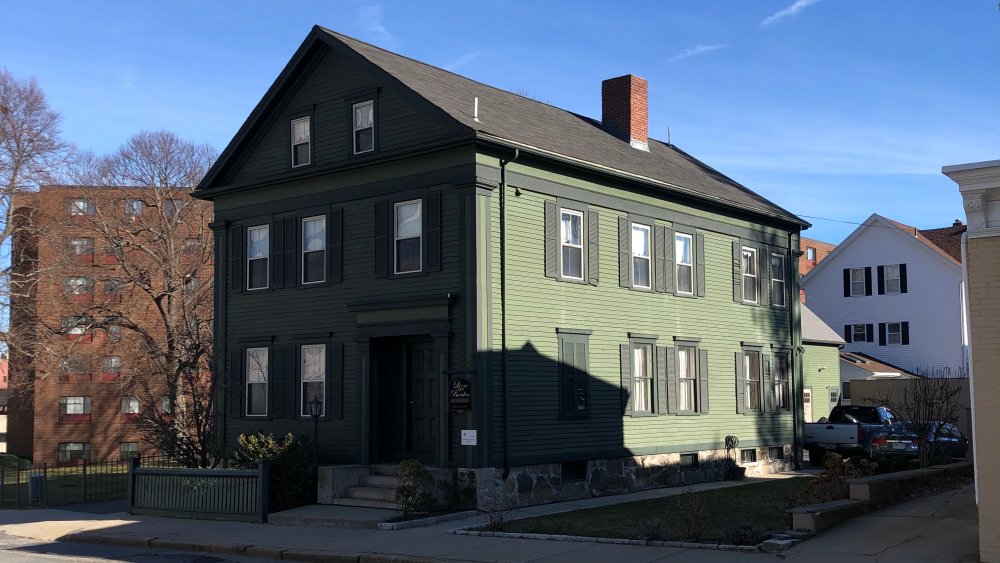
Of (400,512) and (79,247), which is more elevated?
(79,247)

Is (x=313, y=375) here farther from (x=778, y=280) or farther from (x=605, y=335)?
(x=778, y=280)

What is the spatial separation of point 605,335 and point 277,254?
25.1 ft

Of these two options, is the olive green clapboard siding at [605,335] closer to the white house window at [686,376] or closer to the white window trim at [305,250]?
the white house window at [686,376]

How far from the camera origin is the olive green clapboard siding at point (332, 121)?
21297 millimetres

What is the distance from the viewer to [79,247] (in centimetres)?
4119

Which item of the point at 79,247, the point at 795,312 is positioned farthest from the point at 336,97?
the point at 79,247

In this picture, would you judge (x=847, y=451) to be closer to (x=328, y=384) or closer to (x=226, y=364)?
(x=328, y=384)

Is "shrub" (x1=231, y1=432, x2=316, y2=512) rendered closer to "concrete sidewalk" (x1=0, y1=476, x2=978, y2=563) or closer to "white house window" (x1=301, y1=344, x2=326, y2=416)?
"concrete sidewalk" (x1=0, y1=476, x2=978, y2=563)

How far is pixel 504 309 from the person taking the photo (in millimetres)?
20141

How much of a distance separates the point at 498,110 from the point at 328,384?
23.8 ft

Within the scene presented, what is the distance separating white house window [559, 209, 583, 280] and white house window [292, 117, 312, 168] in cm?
608

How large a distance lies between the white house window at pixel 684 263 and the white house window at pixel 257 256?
9.83 meters

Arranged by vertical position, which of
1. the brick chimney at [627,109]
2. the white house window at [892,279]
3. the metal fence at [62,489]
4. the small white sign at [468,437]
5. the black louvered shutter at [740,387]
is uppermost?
the brick chimney at [627,109]

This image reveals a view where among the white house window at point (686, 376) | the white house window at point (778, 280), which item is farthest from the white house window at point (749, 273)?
the white house window at point (686, 376)
